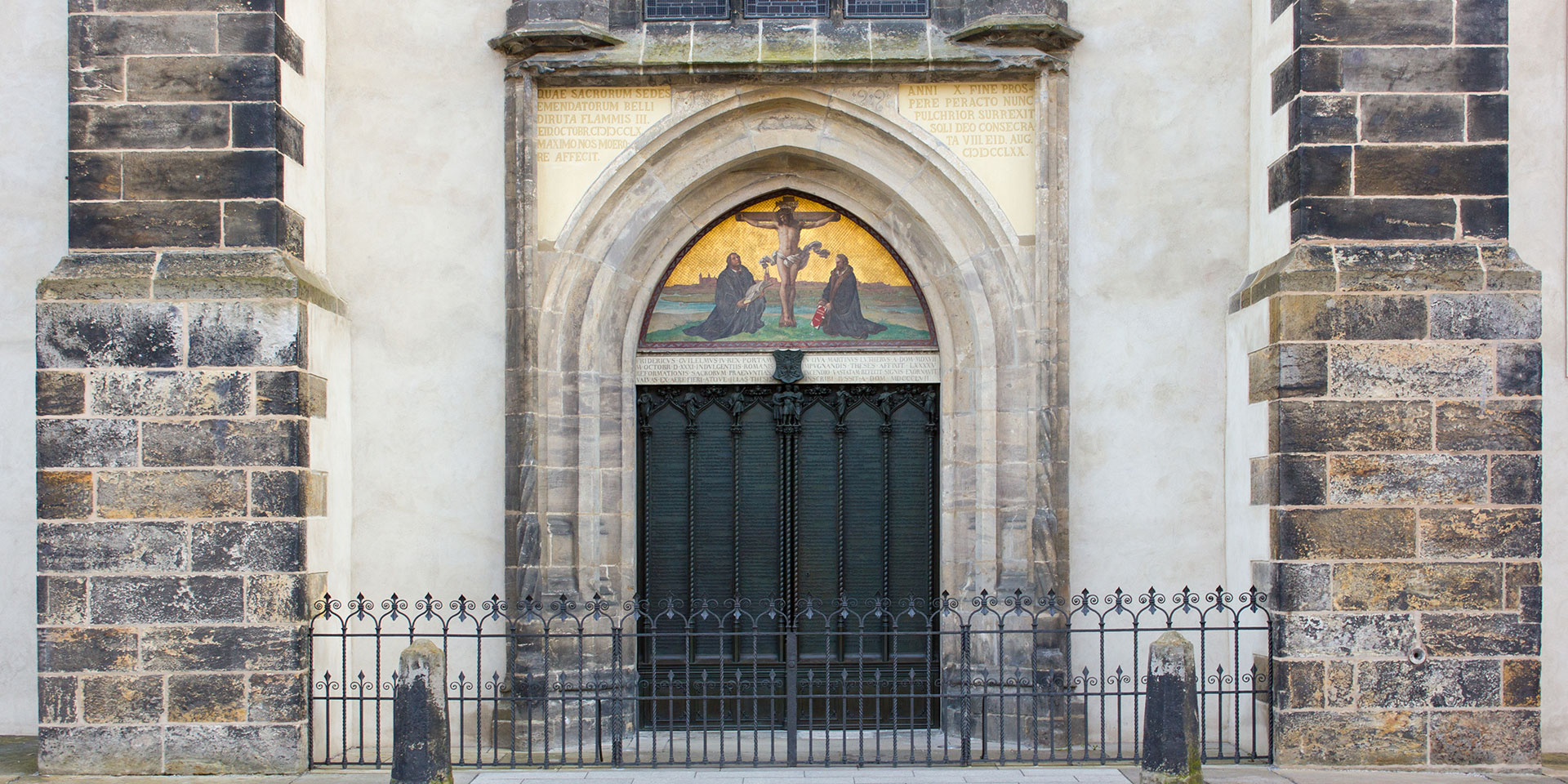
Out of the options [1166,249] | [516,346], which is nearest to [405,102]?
[516,346]

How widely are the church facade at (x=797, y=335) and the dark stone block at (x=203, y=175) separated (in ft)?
0.07

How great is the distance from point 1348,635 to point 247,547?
6.02 meters

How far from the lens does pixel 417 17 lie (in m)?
7.58

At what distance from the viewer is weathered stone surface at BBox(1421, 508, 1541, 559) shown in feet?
21.7

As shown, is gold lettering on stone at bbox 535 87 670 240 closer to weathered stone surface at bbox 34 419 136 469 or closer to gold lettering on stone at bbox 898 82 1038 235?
gold lettering on stone at bbox 898 82 1038 235

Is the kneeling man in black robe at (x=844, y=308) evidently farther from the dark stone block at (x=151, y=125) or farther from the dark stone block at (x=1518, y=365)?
the dark stone block at (x=151, y=125)

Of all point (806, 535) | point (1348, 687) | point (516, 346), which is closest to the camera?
point (1348, 687)

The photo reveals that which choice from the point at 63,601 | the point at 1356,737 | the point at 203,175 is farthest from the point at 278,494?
the point at 1356,737

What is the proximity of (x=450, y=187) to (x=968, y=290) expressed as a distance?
130 inches

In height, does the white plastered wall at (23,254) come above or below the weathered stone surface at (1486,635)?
above

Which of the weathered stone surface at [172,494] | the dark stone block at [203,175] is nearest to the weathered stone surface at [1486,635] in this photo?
the weathered stone surface at [172,494]

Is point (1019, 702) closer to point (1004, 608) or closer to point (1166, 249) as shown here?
point (1004, 608)

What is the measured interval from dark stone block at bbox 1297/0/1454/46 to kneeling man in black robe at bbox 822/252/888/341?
3.03 m

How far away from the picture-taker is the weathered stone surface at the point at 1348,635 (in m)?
6.63
